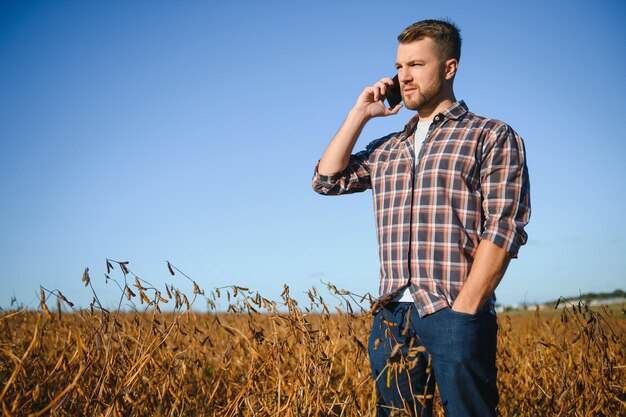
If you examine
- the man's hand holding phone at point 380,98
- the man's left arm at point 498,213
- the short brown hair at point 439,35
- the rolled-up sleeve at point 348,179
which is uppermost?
the short brown hair at point 439,35

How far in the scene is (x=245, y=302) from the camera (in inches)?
98.1

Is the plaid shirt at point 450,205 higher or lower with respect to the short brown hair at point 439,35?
lower

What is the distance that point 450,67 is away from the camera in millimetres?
2627

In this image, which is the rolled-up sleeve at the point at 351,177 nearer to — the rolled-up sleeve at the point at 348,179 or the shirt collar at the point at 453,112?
the rolled-up sleeve at the point at 348,179

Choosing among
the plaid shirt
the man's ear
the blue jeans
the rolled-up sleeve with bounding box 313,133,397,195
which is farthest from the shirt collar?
the blue jeans

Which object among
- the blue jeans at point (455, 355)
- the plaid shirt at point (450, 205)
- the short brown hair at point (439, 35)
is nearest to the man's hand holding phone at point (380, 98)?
the short brown hair at point (439, 35)

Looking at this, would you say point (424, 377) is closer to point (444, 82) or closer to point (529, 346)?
point (444, 82)

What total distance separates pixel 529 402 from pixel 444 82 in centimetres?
265

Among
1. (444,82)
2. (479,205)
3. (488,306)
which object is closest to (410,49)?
(444,82)

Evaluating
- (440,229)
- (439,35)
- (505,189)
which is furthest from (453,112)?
(440,229)

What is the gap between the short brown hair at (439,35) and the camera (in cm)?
256

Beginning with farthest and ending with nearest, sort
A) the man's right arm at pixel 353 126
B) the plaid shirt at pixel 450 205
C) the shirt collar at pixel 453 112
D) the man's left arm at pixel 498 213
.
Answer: the man's right arm at pixel 353 126, the shirt collar at pixel 453 112, the plaid shirt at pixel 450 205, the man's left arm at pixel 498 213

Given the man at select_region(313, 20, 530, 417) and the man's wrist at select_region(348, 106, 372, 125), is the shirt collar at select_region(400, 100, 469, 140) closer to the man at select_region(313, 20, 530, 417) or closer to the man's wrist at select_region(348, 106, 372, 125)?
the man at select_region(313, 20, 530, 417)

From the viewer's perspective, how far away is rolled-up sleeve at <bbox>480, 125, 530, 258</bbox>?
2156 mm
